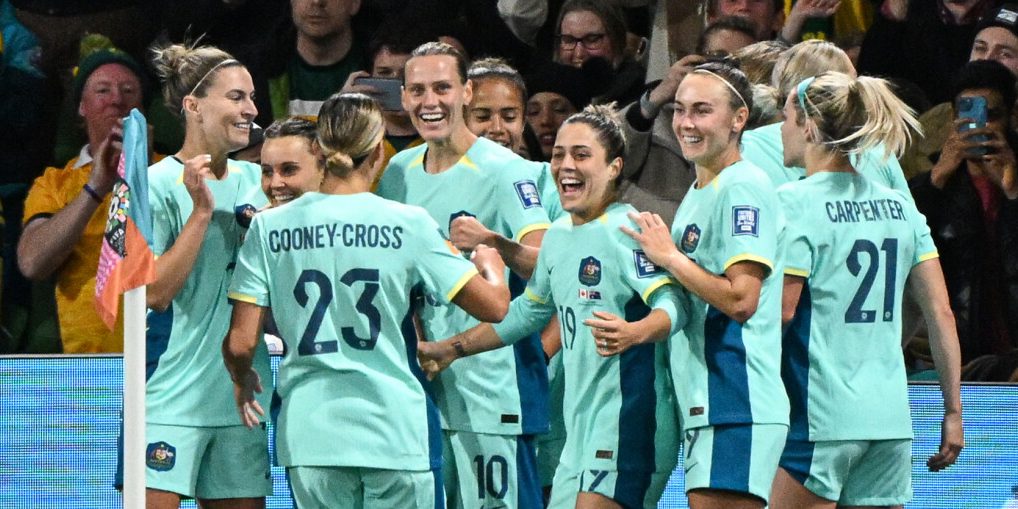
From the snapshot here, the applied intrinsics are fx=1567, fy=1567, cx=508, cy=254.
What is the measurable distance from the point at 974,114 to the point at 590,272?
11.3 ft

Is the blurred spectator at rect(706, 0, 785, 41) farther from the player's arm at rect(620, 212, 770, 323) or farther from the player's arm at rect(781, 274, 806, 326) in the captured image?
the player's arm at rect(620, 212, 770, 323)

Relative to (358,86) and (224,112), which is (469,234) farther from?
(358,86)

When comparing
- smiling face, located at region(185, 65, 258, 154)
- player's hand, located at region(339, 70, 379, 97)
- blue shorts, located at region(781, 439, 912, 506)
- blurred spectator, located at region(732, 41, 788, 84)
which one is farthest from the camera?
player's hand, located at region(339, 70, 379, 97)

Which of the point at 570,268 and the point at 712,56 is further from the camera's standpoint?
the point at 712,56

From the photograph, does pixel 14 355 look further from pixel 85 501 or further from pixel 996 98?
pixel 996 98

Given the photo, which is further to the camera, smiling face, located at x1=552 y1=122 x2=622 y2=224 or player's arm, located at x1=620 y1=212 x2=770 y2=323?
smiling face, located at x1=552 y1=122 x2=622 y2=224

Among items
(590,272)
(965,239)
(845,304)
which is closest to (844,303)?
(845,304)

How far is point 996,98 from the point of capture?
297 inches

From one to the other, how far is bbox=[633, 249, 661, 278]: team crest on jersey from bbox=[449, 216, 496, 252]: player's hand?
24.1 inches

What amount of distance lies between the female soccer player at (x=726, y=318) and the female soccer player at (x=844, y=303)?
0.19 meters

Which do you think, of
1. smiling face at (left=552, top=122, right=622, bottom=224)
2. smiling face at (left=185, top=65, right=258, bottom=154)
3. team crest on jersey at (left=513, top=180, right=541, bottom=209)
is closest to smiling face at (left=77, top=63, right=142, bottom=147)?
smiling face at (left=185, top=65, right=258, bottom=154)

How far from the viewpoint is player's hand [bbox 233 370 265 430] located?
4.89 m

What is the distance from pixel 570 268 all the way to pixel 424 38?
2918 mm

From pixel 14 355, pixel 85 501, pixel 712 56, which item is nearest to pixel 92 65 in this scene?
pixel 14 355
